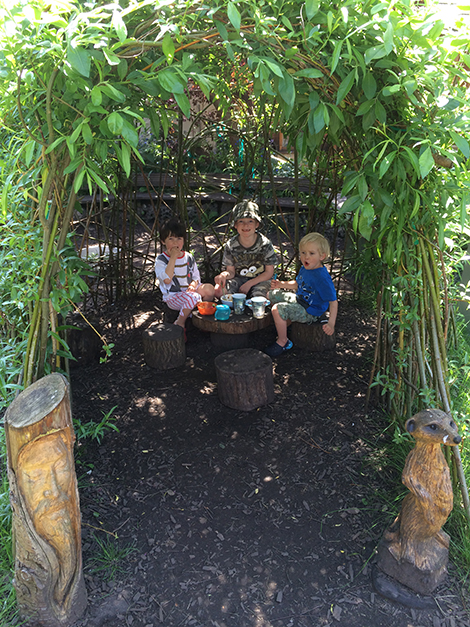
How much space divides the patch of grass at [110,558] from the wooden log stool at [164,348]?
5.58ft

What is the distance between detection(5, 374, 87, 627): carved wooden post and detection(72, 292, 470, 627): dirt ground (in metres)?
0.19

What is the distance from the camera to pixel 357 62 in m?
2.10

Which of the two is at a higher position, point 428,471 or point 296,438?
point 428,471

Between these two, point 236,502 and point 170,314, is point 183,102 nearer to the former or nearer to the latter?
point 236,502

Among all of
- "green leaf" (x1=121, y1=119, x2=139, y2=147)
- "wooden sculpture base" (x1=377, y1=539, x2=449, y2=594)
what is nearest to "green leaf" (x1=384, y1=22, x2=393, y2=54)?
"green leaf" (x1=121, y1=119, x2=139, y2=147)

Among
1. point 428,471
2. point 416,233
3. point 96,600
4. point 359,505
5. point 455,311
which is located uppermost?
point 416,233

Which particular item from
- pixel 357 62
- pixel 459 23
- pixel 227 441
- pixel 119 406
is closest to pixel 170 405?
pixel 119 406

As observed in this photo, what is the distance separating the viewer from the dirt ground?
227 cm

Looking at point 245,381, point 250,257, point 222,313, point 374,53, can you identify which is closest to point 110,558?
point 245,381

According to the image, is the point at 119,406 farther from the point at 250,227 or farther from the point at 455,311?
the point at 455,311

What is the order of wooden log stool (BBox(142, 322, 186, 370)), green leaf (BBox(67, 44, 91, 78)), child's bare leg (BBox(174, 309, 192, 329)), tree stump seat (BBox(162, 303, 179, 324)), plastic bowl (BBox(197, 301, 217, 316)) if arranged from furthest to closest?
tree stump seat (BBox(162, 303, 179, 324))
child's bare leg (BBox(174, 309, 192, 329))
plastic bowl (BBox(197, 301, 217, 316))
wooden log stool (BBox(142, 322, 186, 370))
green leaf (BBox(67, 44, 91, 78))

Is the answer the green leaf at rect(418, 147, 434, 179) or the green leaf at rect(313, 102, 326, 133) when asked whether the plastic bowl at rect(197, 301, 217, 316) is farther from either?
the green leaf at rect(418, 147, 434, 179)

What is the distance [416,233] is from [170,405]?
2044mm

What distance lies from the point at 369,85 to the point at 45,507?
2.18 meters
